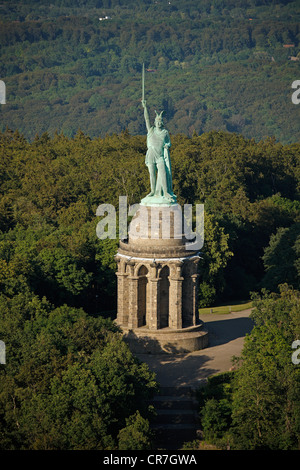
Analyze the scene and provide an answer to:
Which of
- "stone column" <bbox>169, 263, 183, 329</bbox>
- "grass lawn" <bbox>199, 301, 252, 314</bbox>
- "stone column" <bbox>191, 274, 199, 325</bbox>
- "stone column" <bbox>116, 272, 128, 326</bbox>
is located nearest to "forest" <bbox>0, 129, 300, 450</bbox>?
"grass lawn" <bbox>199, 301, 252, 314</bbox>

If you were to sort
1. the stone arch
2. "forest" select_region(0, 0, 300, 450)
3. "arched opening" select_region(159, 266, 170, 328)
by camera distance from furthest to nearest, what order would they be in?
1. "arched opening" select_region(159, 266, 170, 328)
2. the stone arch
3. "forest" select_region(0, 0, 300, 450)

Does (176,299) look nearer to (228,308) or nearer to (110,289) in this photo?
(110,289)

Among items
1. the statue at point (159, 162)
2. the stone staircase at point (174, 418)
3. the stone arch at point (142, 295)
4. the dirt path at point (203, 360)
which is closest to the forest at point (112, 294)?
the stone staircase at point (174, 418)

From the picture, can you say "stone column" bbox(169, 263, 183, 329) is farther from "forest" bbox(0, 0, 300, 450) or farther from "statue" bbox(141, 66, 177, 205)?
"forest" bbox(0, 0, 300, 450)

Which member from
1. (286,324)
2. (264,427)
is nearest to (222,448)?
(264,427)

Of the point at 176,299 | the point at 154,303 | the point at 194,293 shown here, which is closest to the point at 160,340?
the point at 154,303

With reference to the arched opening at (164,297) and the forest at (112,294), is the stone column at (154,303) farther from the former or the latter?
the forest at (112,294)
